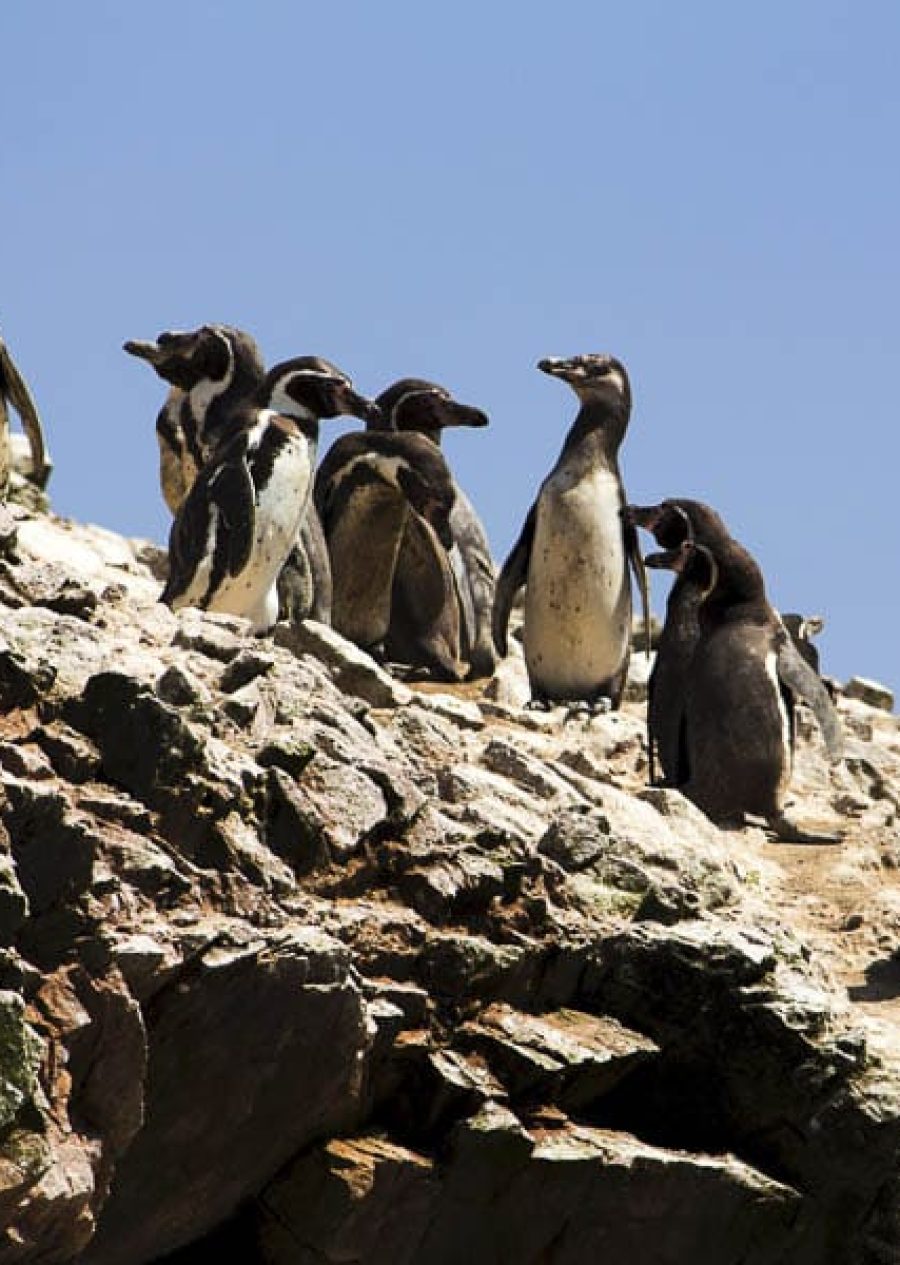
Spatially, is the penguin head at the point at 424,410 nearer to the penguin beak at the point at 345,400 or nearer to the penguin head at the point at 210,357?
the penguin head at the point at 210,357

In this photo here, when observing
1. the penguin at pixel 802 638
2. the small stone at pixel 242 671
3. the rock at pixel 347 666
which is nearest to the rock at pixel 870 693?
the penguin at pixel 802 638

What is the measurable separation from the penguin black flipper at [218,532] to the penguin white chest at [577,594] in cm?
380

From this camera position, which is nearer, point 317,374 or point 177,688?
point 177,688

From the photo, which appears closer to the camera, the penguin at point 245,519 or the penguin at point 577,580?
the penguin at point 245,519

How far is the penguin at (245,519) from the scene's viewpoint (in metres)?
15.6

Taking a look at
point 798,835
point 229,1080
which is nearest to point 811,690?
point 798,835

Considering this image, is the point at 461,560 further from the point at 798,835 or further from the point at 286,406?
the point at 798,835

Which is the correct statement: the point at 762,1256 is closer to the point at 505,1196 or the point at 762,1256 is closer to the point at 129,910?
the point at 505,1196

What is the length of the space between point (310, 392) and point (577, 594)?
3.02 m

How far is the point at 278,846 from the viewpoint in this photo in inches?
364

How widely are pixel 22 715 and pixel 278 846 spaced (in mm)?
935

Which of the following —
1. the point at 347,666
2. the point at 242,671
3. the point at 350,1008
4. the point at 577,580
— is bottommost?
the point at 350,1008

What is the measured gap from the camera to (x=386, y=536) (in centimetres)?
1942

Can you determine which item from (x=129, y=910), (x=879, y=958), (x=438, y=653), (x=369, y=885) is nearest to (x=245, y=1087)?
(x=129, y=910)
